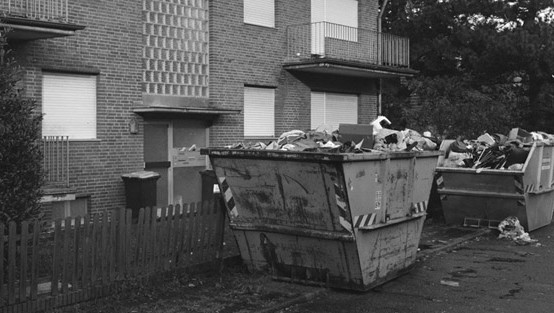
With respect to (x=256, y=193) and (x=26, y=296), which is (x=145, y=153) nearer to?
(x=256, y=193)

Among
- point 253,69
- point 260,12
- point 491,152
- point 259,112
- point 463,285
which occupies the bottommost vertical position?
point 463,285

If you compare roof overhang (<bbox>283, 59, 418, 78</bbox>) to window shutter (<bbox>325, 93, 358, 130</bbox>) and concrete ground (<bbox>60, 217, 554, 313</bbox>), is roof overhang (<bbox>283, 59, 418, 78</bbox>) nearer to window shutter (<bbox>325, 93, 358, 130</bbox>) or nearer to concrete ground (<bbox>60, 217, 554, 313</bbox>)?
window shutter (<bbox>325, 93, 358, 130</bbox>)

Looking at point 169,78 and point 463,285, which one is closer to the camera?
point 463,285

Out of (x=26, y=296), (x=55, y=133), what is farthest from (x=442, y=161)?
(x=26, y=296)

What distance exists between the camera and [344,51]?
19.4m

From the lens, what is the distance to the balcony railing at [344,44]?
715 inches

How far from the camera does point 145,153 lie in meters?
14.4

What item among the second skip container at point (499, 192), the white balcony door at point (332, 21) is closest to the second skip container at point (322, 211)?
the second skip container at point (499, 192)

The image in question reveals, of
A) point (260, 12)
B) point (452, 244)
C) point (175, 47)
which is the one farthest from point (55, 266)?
point (260, 12)

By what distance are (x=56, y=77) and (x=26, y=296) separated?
7258 millimetres

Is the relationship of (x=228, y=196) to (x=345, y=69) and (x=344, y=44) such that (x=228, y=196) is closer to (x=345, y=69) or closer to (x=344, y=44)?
(x=345, y=69)

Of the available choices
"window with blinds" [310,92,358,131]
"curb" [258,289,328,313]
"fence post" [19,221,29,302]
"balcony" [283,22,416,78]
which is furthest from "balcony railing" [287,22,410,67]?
"fence post" [19,221,29,302]

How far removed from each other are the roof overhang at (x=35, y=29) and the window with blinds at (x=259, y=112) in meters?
5.90

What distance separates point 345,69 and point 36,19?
9.58m
